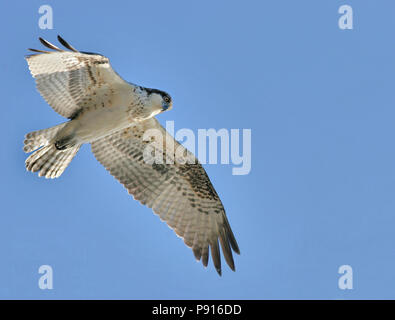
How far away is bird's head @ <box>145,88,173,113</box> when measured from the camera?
8.87m

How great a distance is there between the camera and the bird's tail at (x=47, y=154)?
9148mm

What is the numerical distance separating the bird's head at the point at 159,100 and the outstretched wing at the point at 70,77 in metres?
0.43

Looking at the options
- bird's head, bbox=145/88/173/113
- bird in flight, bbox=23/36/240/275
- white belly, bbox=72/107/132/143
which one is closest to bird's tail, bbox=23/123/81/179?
bird in flight, bbox=23/36/240/275

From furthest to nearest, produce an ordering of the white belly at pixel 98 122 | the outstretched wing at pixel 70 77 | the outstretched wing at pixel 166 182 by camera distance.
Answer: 1. the outstretched wing at pixel 166 182
2. the white belly at pixel 98 122
3. the outstretched wing at pixel 70 77

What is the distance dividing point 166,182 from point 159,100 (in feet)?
5.86

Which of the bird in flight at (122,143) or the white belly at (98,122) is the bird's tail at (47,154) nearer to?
the bird in flight at (122,143)

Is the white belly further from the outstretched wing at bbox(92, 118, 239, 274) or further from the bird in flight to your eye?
the outstretched wing at bbox(92, 118, 239, 274)

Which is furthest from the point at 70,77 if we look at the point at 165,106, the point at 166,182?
the point at 166,182

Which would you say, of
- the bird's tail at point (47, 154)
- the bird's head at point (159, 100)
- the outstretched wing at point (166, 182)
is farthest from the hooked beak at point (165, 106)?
the bird's tail at point (47, 154)

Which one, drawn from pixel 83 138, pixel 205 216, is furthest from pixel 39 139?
pixel 205 216

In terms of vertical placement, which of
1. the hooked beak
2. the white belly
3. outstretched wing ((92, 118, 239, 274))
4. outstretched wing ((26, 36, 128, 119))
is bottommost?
outstretched wing ((92, 118, 239, 274))

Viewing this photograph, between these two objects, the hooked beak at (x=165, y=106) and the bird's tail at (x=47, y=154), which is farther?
the bird's tail at (x=47, y=154)

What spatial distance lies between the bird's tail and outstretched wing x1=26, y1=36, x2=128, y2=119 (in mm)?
358
